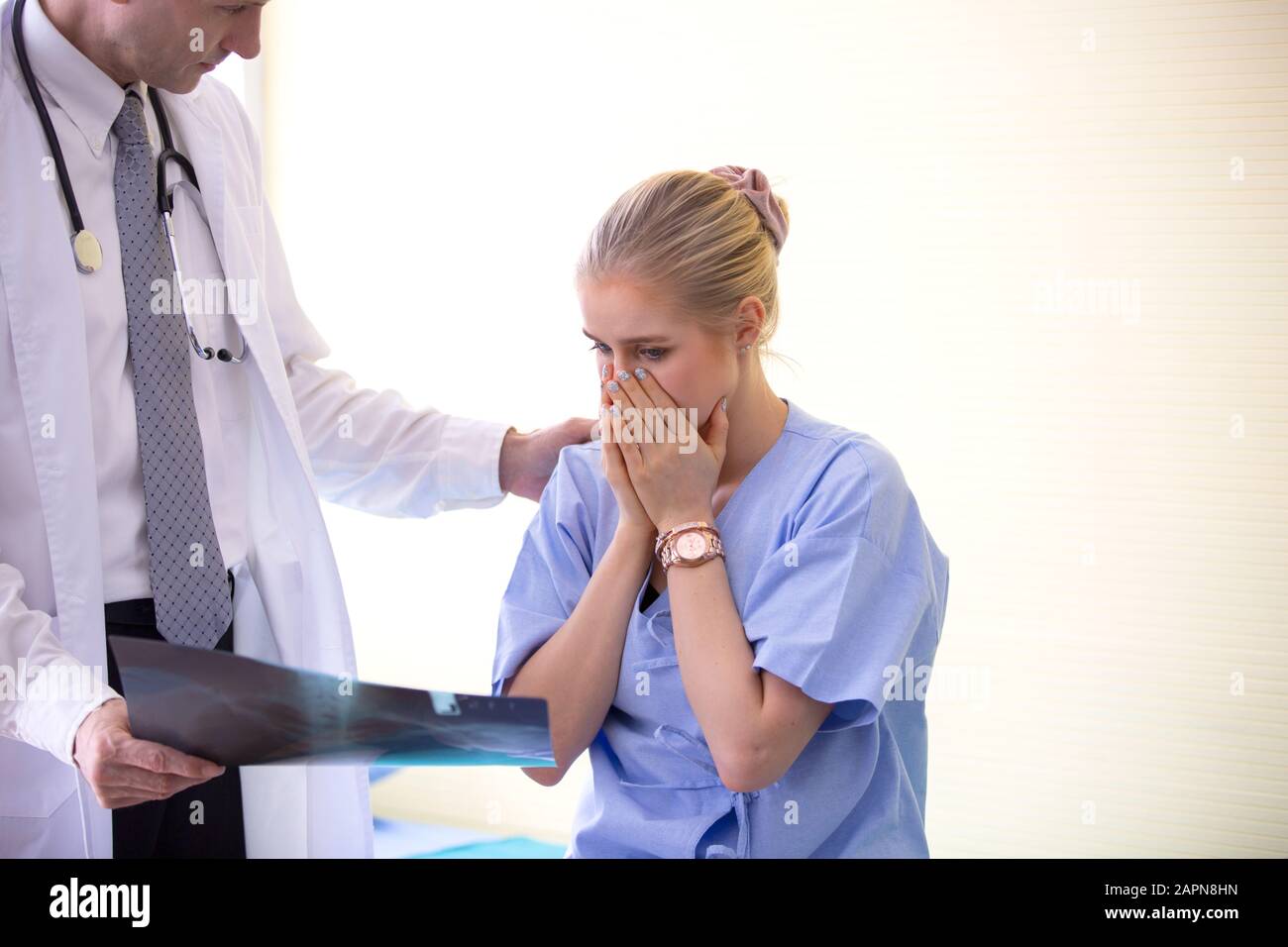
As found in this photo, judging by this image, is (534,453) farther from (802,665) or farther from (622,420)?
(802,665)

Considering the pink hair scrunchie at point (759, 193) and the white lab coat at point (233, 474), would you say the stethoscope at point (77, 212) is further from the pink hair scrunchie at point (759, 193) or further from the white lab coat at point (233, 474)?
the pink hair scrunchie at point (759, 193)

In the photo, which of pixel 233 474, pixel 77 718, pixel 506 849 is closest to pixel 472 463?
pixel 233 474

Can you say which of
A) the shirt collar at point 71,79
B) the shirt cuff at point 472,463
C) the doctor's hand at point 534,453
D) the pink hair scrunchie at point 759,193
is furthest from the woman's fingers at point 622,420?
the shirt collar at point 71,79

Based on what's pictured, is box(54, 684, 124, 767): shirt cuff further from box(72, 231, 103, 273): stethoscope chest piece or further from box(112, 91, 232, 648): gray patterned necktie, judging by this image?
box(72, 231, 103, 273): stethoscope chest piece

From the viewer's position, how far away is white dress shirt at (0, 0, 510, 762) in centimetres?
132

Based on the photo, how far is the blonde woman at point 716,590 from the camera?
1.24 meters

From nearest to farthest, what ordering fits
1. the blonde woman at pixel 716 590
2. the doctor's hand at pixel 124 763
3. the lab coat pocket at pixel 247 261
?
the doctor's hand at pixel 124 763 → the blonde woman at pixel 716 590 → the lab coat pocket at pixel 247 261

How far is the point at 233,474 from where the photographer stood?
165 cm

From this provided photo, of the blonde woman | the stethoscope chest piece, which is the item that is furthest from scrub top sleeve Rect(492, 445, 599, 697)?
the stethoscope chest piece

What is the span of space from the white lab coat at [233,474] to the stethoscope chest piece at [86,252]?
0.5 inches

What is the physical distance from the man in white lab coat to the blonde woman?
15.0 inches

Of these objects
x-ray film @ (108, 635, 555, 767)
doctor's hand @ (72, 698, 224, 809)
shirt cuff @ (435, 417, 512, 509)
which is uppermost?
shirt cuff @ (435, 417, 512, 509)

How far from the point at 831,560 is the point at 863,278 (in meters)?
2.10

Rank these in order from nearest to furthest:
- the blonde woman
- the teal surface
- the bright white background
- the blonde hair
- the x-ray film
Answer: the x-ray film < the blonde woman < the blonde hair < the bright white background < the teal surface
